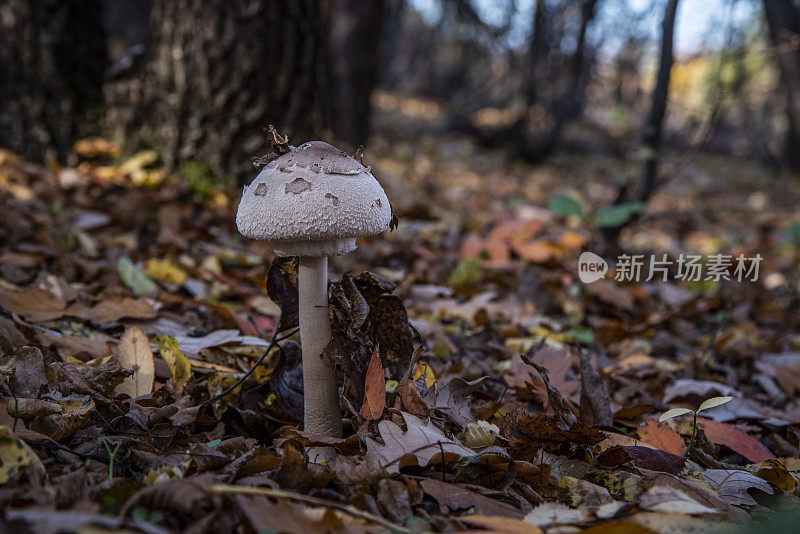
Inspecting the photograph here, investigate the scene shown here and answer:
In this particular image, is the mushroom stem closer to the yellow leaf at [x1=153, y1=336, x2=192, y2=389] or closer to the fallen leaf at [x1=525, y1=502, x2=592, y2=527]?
the yellow leaf at [x1=153, y1=336, x2=192, y2=389]

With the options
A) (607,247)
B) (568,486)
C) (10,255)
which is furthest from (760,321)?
(10,255)

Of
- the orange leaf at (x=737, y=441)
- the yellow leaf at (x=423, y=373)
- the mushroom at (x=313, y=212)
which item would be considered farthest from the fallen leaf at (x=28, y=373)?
the orange leaf at (x=737, y=441)

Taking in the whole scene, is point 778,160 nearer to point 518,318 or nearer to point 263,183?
point 518,318

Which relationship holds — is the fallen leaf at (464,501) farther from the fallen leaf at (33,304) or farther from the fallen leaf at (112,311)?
the fallen leaf at (33,304)

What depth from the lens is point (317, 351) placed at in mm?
2014

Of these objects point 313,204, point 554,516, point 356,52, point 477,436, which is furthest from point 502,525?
point 356,52

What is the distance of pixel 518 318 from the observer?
3574mm

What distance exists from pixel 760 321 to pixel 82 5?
597 centimetres

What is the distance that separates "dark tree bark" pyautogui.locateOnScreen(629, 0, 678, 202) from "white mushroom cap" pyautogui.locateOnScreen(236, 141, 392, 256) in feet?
12.2

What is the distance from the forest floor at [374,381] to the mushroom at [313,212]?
0.11 meters

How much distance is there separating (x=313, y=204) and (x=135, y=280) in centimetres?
184

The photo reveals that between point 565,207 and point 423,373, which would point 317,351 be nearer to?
point 423,373

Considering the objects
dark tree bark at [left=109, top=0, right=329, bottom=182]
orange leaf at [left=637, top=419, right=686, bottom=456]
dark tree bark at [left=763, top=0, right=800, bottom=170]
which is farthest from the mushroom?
dark tree bark at [left=763, top=0, right=800, bottom=170]

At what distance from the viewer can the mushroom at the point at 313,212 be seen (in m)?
1.69
